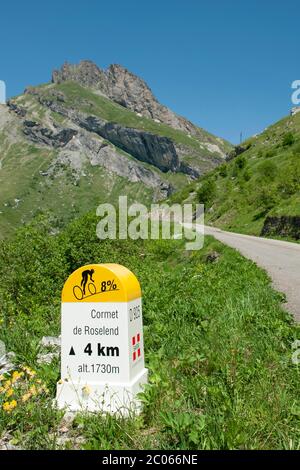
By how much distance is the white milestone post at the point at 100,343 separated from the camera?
593 centimetres

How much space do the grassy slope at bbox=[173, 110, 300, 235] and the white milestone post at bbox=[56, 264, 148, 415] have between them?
27.5 meters

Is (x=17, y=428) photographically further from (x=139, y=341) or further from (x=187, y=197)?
(x=187, y=197)

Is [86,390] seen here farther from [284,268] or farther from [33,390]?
[284,268]

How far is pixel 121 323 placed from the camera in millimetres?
5988

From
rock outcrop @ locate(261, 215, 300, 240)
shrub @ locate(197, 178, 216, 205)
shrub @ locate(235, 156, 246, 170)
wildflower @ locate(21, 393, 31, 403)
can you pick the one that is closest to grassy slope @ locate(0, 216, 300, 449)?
wildflower @ locate(21, 393, 31, 403)

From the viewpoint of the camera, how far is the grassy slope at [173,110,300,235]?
40938 millimetres

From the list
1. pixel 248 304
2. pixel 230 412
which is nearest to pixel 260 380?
pixel 230 412

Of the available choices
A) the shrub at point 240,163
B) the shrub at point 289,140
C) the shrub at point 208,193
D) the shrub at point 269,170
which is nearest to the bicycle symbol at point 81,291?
the shrub at point 269,170

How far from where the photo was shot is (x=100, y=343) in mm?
6113

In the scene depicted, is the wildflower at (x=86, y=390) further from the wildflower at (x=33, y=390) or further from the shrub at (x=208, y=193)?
the shrub at (x=208, y=193)

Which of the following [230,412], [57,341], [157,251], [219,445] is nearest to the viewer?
[219,445]

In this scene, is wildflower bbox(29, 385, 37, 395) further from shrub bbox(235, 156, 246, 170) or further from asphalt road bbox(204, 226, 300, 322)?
shrub bbox(235, 156, 246, 170)

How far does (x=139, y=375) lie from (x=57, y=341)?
3.53m

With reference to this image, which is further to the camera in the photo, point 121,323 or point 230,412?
point 121,323
